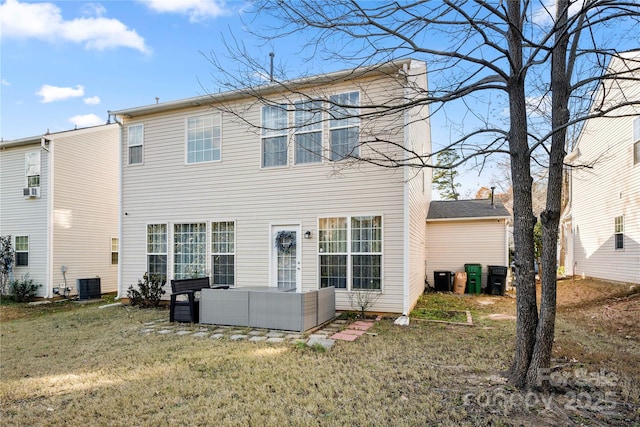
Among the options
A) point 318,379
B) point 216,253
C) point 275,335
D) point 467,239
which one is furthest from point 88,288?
point 467,239

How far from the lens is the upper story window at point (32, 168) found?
1276 centimetres

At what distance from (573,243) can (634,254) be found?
260 inches

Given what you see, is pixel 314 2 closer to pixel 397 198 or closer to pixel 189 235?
pixel 397 198

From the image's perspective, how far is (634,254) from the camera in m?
10.2

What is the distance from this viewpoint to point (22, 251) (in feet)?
42.4

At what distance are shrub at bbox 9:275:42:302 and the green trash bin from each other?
47.3 ft

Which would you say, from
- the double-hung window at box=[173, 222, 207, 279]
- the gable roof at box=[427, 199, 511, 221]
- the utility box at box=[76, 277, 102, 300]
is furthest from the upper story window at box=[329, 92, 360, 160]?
the utility box at box=[76, 277, 102, 300]

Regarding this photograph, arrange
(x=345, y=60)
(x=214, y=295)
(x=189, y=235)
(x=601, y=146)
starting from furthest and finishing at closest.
Answer: (x=601, y=146) → (x=189, y=235) → (x=214, y=295) → (x=345, y=60)

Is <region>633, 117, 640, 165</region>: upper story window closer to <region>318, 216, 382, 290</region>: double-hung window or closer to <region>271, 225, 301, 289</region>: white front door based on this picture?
<region>318, 216, 382, 290</region>: double-hung window

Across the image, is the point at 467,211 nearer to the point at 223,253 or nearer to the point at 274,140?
the point at 274,140

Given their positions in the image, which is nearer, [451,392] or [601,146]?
[451,392]

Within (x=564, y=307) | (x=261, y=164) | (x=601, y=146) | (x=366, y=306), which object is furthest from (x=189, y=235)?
(x=601, y=146)

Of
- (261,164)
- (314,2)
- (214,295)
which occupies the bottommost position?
(214,295)

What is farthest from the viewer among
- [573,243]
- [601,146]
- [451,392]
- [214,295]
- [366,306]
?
[573,243]
